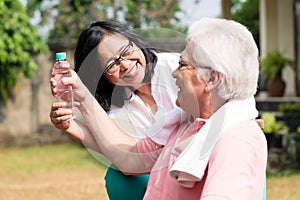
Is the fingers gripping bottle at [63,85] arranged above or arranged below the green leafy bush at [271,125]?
above

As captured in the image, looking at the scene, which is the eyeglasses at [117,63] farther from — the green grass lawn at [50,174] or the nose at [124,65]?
the green grass lawn at [50,174]

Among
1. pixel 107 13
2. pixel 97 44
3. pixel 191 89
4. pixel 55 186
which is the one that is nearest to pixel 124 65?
pixel 97 44

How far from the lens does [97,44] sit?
2355mm

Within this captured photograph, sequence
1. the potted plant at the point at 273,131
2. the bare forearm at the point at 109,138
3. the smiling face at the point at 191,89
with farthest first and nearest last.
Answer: the potted plant at the point at 273,131 < the bare forearm at the point at 109,138 < the smiling face at the point at 191,89

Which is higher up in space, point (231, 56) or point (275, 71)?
point (231, 56)

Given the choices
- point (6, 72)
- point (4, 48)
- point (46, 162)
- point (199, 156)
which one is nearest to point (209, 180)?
point (199, 156)

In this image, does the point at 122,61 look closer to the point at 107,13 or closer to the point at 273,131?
the point at 273,131

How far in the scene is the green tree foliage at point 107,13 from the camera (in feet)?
41.2

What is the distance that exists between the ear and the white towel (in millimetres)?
59

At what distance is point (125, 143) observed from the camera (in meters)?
2.15

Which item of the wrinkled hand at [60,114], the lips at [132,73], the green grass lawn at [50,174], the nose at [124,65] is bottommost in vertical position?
the green grass lawn at [50,174]

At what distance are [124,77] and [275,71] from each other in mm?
6978

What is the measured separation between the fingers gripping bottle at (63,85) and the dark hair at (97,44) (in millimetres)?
314

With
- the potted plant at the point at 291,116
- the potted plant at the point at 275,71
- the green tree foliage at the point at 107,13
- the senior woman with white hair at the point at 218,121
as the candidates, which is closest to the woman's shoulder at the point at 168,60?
the senior woman with white hair at the point at 218,121
